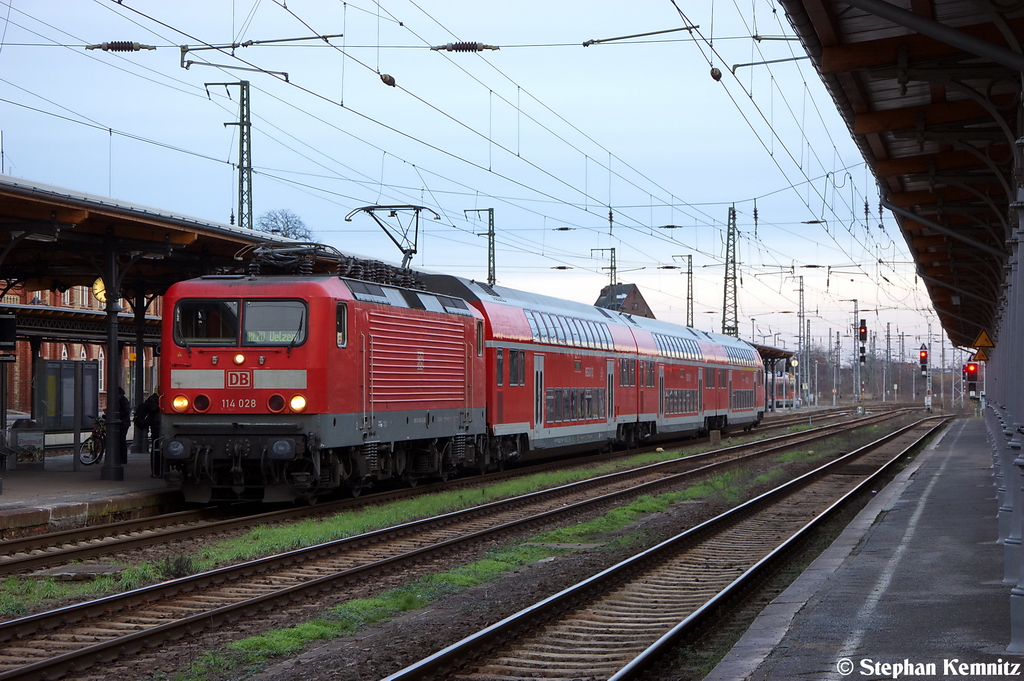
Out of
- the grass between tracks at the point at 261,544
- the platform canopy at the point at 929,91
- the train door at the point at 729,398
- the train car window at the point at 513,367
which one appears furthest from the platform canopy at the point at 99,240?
the train door at the point at 729,398

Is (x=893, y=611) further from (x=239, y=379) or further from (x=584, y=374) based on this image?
(x=584, y=374)

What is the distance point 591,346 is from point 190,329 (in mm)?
14023

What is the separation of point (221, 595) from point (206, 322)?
669 cm

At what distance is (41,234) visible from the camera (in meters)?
16.4

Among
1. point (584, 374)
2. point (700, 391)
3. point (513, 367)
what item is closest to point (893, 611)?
point (513, 367)

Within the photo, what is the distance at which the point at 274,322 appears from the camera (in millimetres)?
16188

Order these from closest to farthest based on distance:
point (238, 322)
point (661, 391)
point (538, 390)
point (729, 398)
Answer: point (238, 322), point (538, 390), point (661, 391), point (729, 398)

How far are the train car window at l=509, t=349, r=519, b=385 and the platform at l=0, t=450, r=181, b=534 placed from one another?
7.28 m

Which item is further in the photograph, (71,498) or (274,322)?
(274,322)

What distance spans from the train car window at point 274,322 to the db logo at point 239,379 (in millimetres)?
449

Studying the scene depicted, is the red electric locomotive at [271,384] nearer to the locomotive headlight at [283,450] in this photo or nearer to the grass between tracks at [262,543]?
the locomotive headlight at [283,450]

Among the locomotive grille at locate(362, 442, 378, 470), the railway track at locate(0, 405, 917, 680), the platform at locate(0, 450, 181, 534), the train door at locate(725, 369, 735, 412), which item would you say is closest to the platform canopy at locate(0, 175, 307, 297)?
the platform at locate(0, 450, 181, 534)

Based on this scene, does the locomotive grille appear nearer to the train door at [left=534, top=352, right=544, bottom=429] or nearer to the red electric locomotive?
the red electric locomotive

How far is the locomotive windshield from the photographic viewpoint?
52.9 ft
